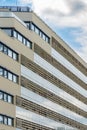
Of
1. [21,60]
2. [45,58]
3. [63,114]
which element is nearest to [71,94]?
[63,114]

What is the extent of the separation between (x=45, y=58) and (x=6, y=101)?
19.2 metres

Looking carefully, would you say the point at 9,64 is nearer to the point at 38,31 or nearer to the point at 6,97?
the point at 6,97

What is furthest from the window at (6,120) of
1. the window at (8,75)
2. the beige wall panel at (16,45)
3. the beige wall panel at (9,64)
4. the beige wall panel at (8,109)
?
the beige wall panel at (16,45)

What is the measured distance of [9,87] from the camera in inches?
2808

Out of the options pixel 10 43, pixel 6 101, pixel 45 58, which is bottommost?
pixel 6 101

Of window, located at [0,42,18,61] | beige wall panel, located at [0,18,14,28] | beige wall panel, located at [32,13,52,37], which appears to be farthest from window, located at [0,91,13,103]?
beige wall panel, located at [32,13,52,37]

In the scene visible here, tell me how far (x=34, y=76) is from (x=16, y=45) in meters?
8.78

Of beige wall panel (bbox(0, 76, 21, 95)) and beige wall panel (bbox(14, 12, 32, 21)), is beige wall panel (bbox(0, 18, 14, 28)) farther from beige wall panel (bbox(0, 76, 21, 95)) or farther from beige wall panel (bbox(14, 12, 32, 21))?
beige wall panel (bbox(0, 76, 21, 95))

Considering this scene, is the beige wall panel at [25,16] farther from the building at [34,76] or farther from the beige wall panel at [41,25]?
the beige wall panel at [41,25]

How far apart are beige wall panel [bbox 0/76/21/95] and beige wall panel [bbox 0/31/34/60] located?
4492 millimetres

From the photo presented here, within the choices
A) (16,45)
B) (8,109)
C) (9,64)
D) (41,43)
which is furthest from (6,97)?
(41,43)

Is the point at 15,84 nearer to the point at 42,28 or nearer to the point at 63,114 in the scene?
the point at 42,28

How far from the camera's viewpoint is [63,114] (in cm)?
9850

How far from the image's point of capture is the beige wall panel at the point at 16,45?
69875 millimetres
